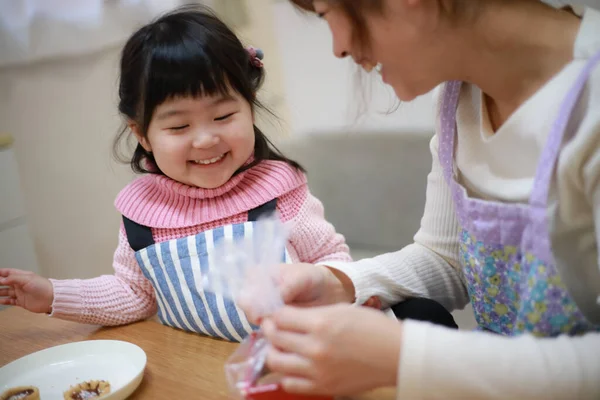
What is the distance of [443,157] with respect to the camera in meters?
0.81

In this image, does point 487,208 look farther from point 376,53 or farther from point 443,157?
point 376,53

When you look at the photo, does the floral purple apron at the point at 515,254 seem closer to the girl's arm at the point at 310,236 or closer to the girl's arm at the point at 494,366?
the girl's arm at the point at 494,366

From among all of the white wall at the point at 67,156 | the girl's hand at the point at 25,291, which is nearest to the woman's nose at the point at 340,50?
the girl's hand at the point at 25,291

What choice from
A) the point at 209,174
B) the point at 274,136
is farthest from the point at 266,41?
the point at 209,174

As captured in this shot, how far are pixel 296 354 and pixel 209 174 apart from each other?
558 millimetres

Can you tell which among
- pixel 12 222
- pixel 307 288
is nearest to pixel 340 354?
pixel 307 288

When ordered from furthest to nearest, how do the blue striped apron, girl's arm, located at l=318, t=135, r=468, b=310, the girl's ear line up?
the girl's ear → the blue striped apron → girl's arm, located at l=318, t=135, r=468, b=310

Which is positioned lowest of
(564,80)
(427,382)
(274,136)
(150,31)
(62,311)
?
(62,311)

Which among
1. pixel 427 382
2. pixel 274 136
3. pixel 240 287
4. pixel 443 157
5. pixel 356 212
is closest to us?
pixel 427 382

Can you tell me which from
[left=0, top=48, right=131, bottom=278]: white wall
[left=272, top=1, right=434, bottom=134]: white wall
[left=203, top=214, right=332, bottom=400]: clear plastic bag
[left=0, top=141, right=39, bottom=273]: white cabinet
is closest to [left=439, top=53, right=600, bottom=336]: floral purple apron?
[left=203, top=214, right=332, bottom=400]: clear plastic bag

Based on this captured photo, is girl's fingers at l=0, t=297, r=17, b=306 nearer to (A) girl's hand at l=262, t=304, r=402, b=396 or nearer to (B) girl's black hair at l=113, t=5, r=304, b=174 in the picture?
(B) girl's black hair at l=113, t=5, r=304, b=174

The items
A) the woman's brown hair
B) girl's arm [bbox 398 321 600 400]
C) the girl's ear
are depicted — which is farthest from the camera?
the girl's ear

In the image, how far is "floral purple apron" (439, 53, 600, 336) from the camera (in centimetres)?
58

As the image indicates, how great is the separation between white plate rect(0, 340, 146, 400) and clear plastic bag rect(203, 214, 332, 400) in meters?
0.23
